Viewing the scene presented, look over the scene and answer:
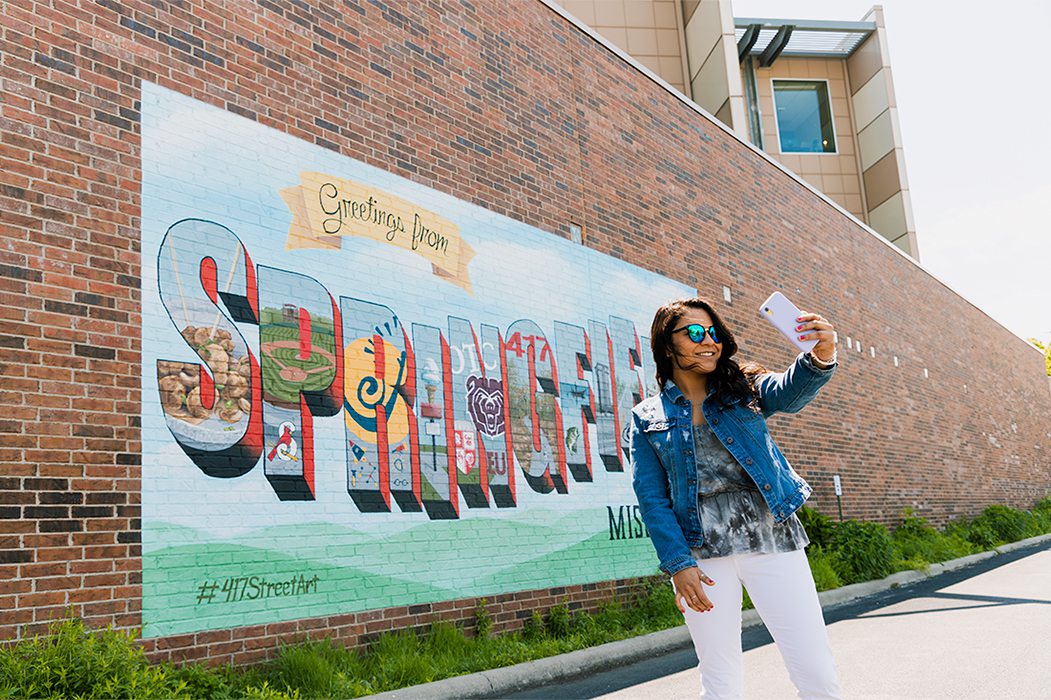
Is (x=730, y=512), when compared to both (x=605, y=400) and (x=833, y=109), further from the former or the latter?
(x=833, y=109)

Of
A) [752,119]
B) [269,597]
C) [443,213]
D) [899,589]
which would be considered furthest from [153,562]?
[752,119]

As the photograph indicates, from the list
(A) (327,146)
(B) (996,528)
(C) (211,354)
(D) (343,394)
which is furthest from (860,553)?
(B) (996,528)

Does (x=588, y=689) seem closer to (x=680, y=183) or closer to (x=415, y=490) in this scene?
(x=415, y=490)

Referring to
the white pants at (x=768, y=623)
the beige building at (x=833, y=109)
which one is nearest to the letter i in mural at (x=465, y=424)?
the white pants at (x=768, y=623)

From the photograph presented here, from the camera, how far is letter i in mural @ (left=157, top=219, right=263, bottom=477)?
6.00 meters

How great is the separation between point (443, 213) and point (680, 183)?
5.23 metres

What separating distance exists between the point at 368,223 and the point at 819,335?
5184 millimetres

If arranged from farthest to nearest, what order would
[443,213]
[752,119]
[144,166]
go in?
[752,119]
[443,213]
[144,166]

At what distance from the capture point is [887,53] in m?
26.7

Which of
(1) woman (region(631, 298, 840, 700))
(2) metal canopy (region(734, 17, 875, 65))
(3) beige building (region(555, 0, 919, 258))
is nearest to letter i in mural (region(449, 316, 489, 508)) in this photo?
(1) woman (region(631, 298, 840, 700))

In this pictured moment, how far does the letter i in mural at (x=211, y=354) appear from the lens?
5996 mm

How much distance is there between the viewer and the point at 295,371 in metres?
6.78

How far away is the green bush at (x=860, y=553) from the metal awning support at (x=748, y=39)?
1533 centimetres

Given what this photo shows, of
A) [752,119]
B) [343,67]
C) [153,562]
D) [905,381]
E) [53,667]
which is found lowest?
[53,667]
